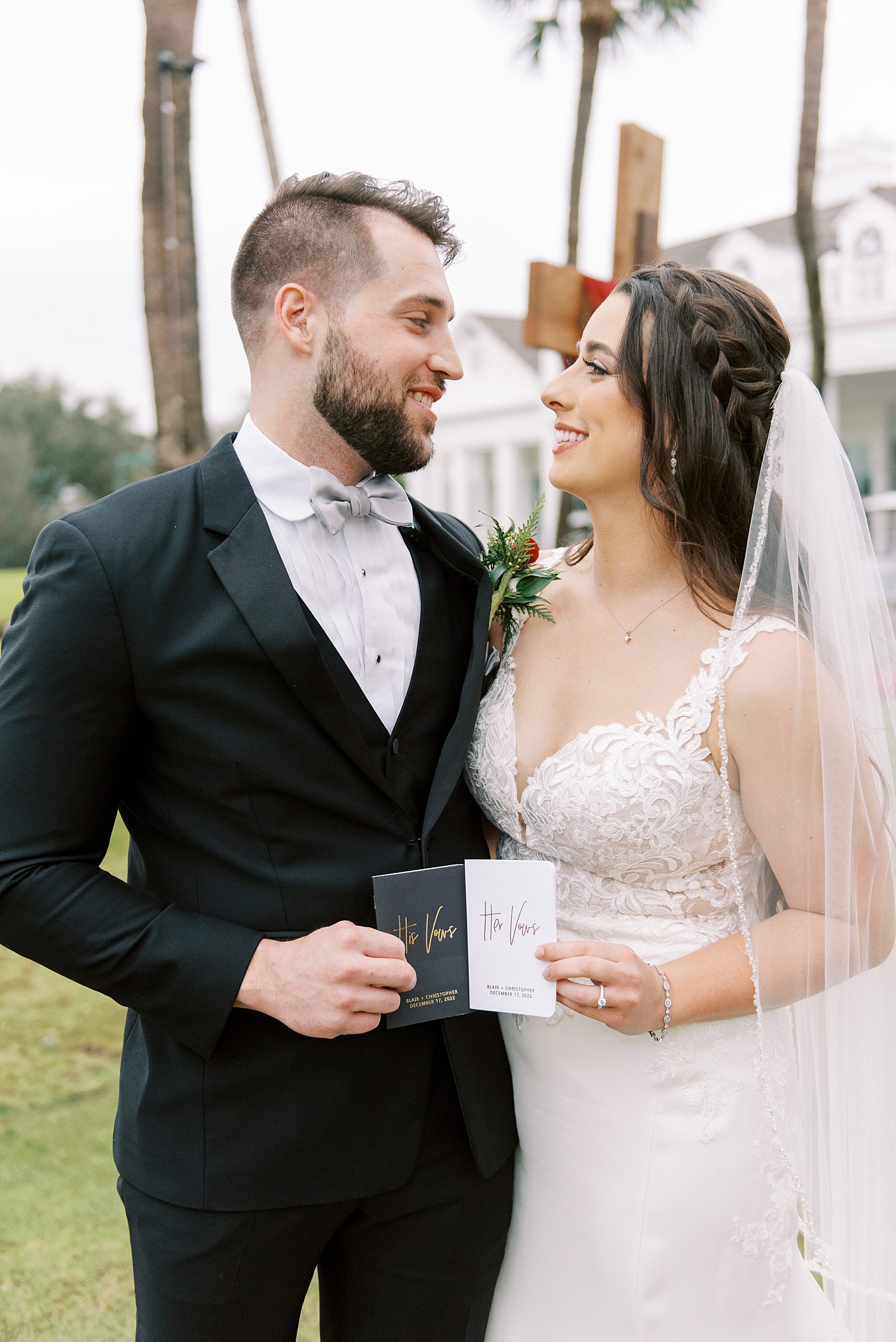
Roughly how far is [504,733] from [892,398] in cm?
2529

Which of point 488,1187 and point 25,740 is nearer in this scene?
point 25,740

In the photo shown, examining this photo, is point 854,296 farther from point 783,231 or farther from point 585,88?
point 585,88

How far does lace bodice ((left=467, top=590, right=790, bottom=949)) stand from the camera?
2260 millimetres

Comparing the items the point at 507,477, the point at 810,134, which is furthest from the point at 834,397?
the point at 810,134

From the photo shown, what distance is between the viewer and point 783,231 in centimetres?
2584

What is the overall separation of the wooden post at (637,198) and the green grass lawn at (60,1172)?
447cm

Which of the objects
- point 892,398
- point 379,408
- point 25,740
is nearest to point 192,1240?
point 25,740

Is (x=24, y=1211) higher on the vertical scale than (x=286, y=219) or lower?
lower

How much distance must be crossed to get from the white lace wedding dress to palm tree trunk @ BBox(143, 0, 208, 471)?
18.0 feet

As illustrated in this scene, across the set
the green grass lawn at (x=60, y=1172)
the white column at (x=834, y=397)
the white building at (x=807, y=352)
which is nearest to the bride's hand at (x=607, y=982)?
the green grass lawn at (x=60, y=1172)

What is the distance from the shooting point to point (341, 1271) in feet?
7.20

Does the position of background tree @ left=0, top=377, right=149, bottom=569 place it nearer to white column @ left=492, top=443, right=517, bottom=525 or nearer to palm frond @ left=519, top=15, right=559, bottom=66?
white column @ left=492, top=443, right=517, bottom=525

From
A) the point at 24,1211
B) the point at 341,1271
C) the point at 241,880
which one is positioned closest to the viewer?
the point at 241,880

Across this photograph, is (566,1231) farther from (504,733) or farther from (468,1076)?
(504,733)
